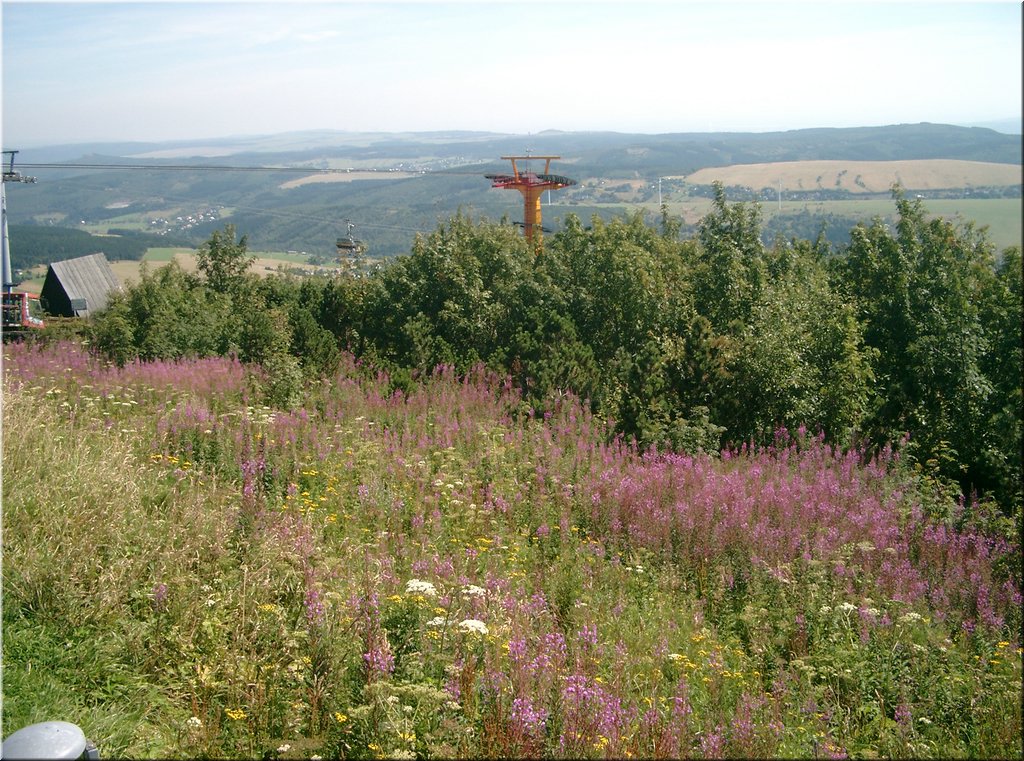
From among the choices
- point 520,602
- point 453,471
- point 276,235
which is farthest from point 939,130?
point 276,235

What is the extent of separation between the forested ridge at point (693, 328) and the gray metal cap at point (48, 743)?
7.26 meters

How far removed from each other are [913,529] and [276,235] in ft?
236

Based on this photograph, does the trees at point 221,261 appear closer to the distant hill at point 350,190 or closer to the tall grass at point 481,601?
the tall grass at point 481,601

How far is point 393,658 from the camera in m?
4.38

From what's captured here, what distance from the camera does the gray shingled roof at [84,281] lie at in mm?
38322

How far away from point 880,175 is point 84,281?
1427 inches

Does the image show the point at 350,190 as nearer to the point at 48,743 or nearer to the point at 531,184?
the point at 531,184

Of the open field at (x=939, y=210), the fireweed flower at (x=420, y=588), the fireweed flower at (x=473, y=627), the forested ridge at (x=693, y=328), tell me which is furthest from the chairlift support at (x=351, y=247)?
the fireweed flower at (x=473, y=627)

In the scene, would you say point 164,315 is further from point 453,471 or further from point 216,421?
point 453,471

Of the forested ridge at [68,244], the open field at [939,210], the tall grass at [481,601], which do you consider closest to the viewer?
the open field at [939,210]

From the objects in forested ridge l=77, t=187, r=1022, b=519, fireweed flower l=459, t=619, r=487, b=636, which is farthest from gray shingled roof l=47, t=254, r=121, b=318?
fireweed flower l=459, t=619, r=487, b=636

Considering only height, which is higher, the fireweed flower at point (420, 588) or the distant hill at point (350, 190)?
the distant hill at point (350, 190)

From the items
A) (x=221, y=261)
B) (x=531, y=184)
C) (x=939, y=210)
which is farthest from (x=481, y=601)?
(x=531, y=184)

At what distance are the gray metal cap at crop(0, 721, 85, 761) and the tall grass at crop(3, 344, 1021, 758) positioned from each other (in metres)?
1.60
